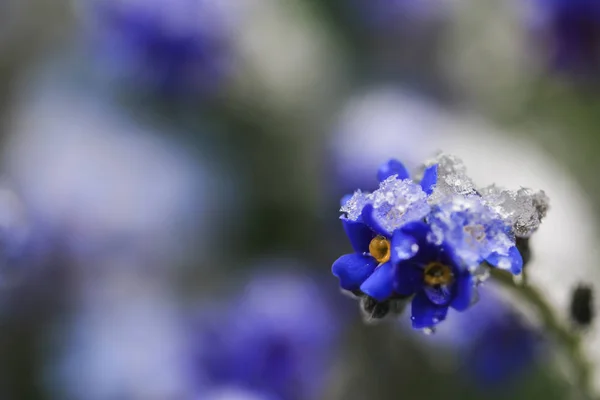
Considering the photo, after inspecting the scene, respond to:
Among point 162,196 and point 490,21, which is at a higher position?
point 490,21

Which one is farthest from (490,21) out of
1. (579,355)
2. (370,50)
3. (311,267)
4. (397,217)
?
(397,217)

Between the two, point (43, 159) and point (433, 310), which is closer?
point (433, 310)

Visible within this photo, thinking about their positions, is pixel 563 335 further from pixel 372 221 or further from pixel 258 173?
pixel 258 173

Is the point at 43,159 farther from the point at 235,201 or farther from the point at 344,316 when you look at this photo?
the point at 344,316

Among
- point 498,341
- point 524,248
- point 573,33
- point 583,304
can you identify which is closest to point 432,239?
point 524,248

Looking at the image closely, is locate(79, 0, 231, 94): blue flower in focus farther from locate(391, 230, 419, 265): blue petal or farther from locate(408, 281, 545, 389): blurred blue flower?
locate(391, 230, 419, 265): blue petal

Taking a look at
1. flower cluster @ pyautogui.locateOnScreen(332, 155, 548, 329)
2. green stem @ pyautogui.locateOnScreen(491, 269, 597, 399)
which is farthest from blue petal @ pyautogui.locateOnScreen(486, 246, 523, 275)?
green stem @ pyautogui.locateOnScreen(491, 269, 597, 399)
